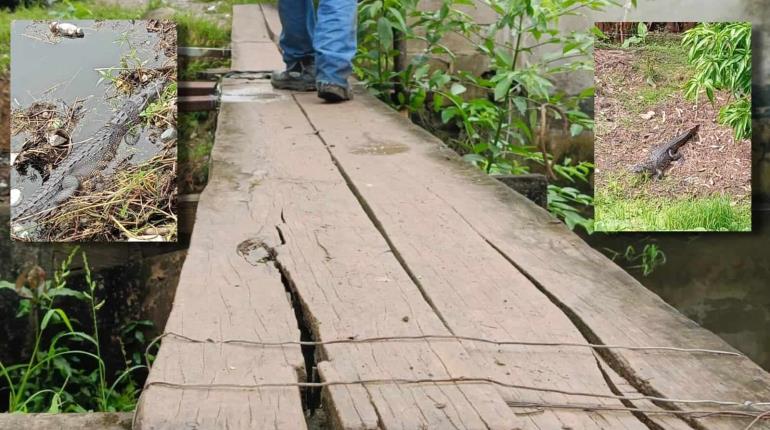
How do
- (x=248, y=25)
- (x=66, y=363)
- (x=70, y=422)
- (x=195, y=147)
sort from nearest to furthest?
(x=70, y=422)
(x=66, y=363)
(x=195, y=147)
(x=248, y=25)

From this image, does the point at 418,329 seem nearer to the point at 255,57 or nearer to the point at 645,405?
the point at 645,405

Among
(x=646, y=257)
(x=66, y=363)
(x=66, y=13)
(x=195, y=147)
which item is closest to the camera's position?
(x=66, y=363)

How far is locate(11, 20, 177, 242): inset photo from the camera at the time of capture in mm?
3043

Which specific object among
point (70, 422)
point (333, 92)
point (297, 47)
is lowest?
point (70, 422)

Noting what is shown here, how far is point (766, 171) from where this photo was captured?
472 cm

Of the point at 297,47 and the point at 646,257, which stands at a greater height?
the point at 297,47

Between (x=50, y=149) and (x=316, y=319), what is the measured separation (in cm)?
212

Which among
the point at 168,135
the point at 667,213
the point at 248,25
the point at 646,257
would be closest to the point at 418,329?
the point at 168,135

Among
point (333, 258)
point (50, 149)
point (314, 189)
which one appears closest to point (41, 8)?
point (50, 149)

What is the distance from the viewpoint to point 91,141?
3.04 meters

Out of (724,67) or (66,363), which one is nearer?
(66,363)

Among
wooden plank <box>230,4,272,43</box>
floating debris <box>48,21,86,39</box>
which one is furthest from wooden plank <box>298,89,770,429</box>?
wooden plank <box>230,4,272,43</box>

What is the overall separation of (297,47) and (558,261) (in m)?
2.03

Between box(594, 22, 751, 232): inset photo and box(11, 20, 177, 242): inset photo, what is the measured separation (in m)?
1.76
